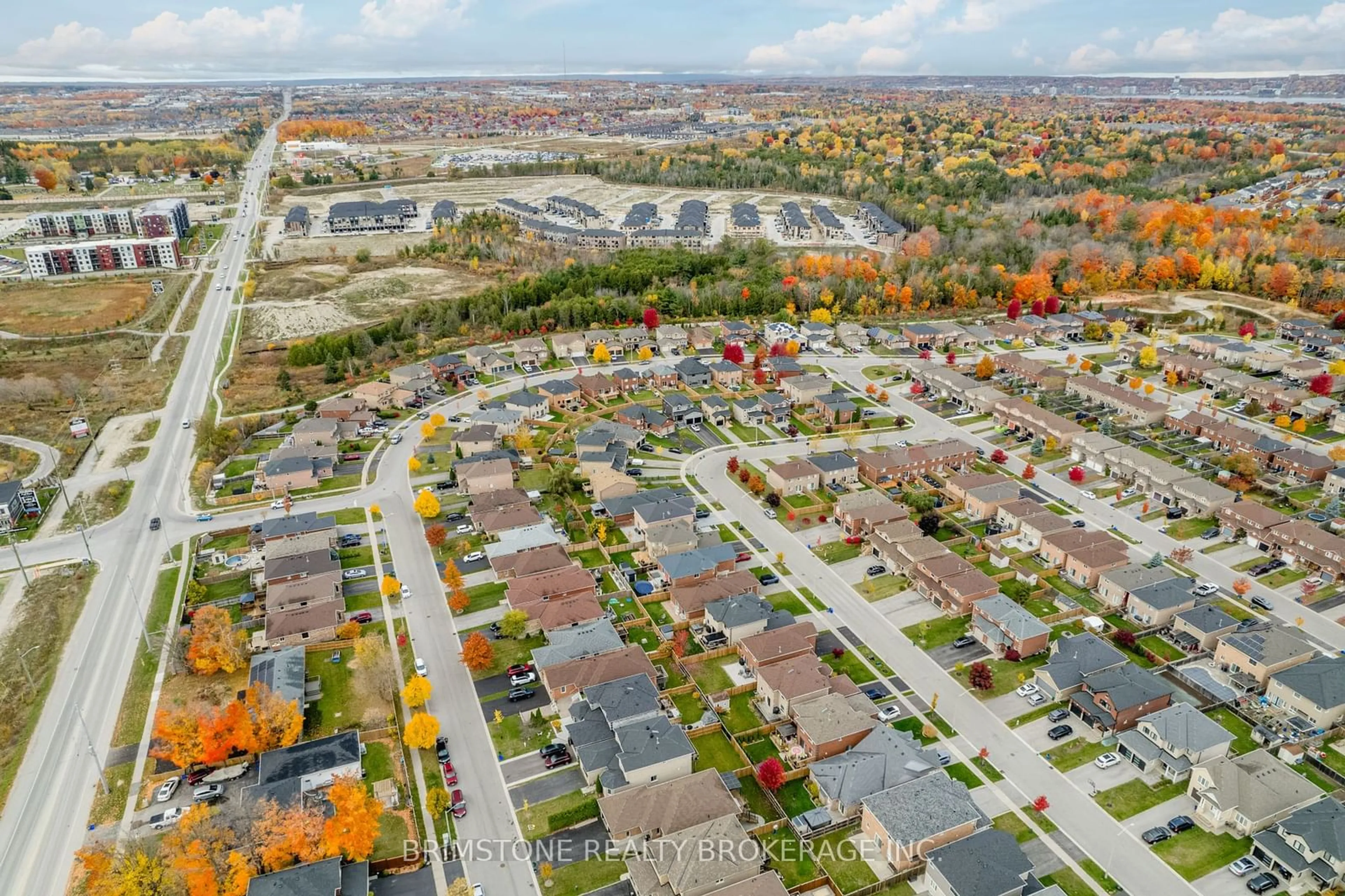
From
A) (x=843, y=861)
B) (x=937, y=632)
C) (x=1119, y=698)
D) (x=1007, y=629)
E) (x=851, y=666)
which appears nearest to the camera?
(x=843, y=861)

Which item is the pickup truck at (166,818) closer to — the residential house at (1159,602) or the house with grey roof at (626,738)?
the house with grey roof at (626,738)

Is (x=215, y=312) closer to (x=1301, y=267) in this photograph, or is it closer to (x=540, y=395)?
(x=540, y=395)

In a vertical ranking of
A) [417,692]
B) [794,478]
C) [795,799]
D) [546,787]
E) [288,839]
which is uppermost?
[794,478]

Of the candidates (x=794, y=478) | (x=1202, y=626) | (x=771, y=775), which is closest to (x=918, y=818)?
(x=771, y=775)

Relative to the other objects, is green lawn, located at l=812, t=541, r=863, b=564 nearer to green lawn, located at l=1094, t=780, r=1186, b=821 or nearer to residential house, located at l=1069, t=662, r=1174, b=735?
residential house, located at l=1069, t=662, r=1174, b=735

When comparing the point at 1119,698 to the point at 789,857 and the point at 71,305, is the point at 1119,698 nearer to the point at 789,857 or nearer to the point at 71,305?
the point at 789,857

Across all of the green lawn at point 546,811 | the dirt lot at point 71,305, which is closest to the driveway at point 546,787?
the green lawn at point 546,811

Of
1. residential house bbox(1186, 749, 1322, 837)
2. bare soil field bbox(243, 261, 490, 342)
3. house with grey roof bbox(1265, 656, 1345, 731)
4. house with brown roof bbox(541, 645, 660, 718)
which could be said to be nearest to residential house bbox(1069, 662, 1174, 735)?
residential house bbox(1186, 749, 1322, 837)
